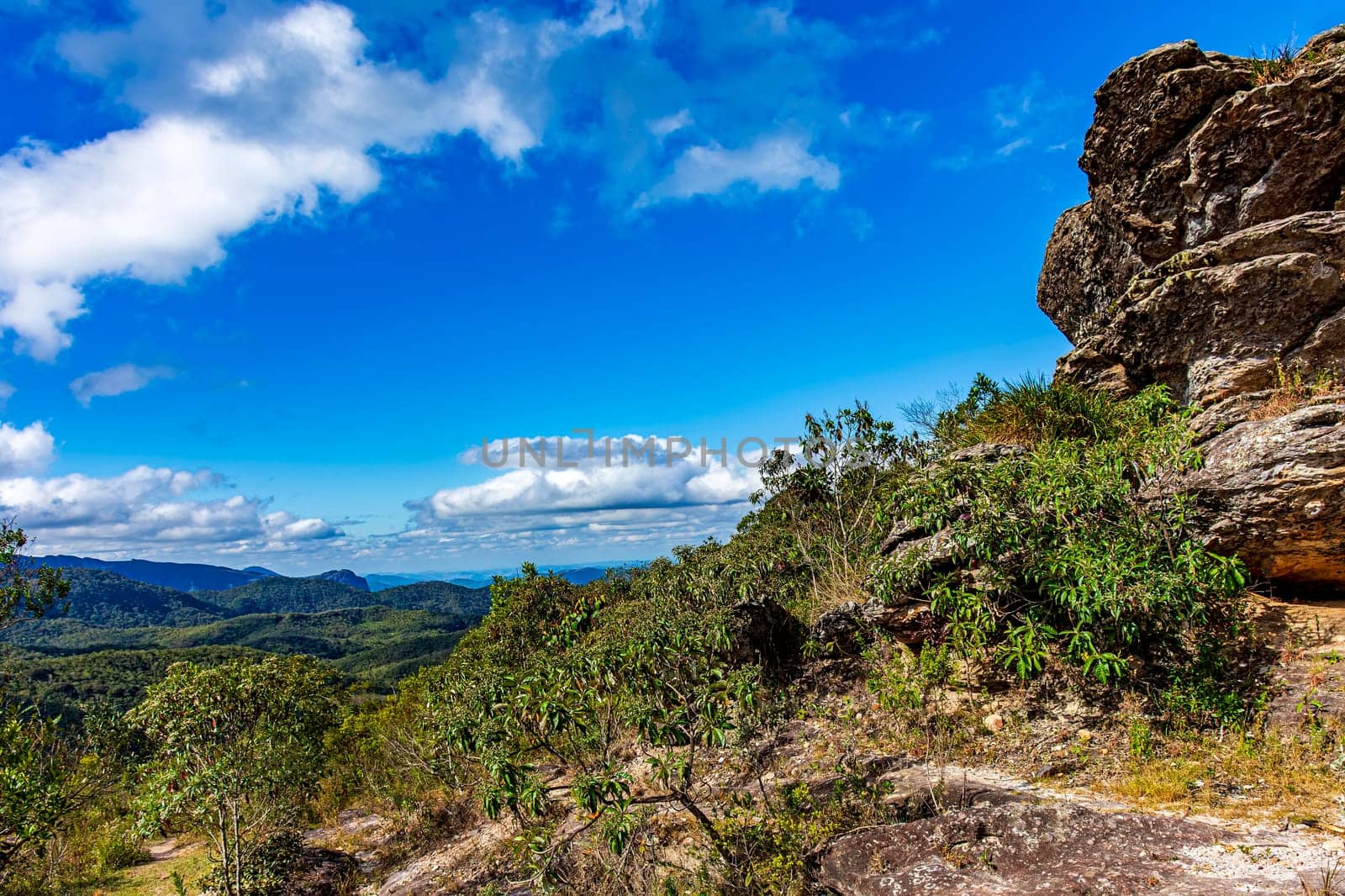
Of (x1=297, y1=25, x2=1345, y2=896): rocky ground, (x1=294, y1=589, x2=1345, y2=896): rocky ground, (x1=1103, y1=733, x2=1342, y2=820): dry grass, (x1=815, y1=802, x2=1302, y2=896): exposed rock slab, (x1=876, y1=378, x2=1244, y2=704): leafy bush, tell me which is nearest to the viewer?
(x1=815, y1=802, x2=1302, y2=896): exposed rock slab

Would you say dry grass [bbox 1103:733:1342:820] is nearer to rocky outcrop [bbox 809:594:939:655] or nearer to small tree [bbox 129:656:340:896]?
rocky outcrop [bbox 809:594:939:655]

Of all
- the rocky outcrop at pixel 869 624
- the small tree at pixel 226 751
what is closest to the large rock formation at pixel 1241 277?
the rocky outcrop at pixel 869 624

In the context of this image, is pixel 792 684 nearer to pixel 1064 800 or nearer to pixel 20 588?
pixel 1064 800

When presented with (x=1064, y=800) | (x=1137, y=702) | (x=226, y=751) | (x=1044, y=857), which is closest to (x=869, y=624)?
(x=1137, y=702)

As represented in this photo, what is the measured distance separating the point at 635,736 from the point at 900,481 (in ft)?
20.9

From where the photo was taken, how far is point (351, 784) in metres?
15.5

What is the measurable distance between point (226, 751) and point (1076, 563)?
11.1 meters

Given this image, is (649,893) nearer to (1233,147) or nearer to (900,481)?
(900,481)

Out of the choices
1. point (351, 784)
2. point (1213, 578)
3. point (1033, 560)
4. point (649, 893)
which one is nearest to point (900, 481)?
point (1033, 560)

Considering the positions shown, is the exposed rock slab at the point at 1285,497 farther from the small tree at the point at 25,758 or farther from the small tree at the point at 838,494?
the small tree at the point at 25,758

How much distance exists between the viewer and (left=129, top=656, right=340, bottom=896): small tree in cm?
758

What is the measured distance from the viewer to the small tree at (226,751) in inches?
299

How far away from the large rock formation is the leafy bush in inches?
30.2

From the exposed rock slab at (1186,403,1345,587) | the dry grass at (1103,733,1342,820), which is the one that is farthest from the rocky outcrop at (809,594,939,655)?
the exposed rock slab at (1186,403,1345,587)
